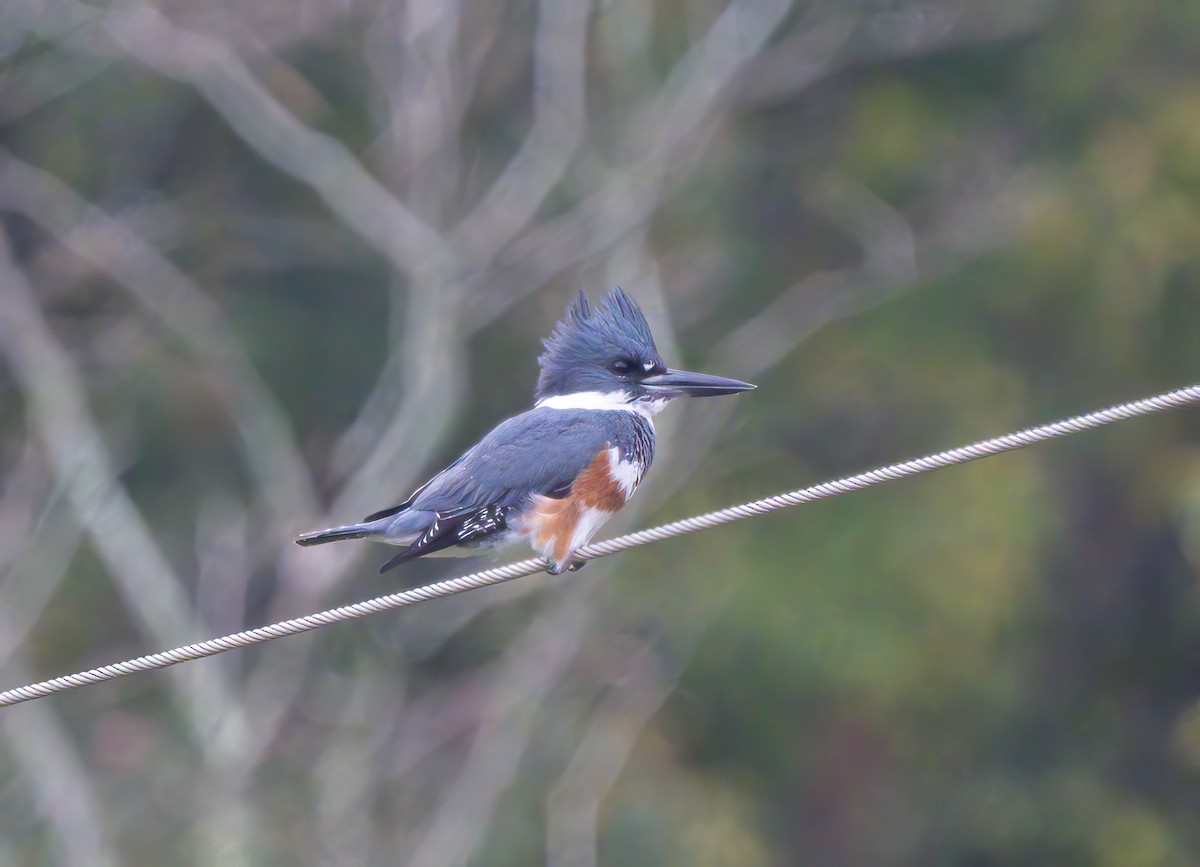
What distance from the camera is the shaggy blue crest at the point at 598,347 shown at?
452cm

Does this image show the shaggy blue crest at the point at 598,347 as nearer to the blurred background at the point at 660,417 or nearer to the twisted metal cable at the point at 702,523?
the twisted metal cable at the point at 702,523

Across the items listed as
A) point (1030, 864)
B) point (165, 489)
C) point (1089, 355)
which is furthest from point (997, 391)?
point (165, 489)

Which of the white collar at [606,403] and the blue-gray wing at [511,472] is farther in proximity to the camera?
the white collar at [606,403]

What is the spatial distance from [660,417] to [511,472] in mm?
4080

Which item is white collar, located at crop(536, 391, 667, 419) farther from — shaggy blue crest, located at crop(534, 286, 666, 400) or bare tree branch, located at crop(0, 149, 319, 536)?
bare tree branch, located at crop(0, 149, 319, 536)

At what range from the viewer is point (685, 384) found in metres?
4.48

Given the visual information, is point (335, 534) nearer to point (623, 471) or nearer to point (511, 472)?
point (511, 472)

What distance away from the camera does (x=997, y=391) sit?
30.8 feet

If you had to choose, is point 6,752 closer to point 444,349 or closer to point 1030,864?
point 444,349

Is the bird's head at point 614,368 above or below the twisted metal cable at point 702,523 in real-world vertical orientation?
above

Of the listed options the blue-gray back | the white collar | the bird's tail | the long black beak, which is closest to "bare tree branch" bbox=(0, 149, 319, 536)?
the white collar

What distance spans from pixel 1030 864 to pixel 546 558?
6.22 m

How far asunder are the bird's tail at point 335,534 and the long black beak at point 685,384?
0.98 meters

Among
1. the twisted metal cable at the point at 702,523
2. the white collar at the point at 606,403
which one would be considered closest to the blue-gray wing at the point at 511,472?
the white collar at the point at 606,403
